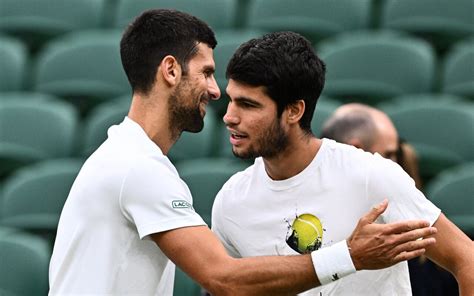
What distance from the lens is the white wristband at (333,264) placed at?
2.84 m

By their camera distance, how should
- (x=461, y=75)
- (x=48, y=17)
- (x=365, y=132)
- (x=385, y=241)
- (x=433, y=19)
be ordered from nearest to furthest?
1. (x=385, y=241)
2. (x=365, y=132)
3. (x=461, y=75)
4. (x=433, y=19)
5. (x=48, y=17)

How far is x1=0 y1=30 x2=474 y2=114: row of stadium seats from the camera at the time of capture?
5.80 m

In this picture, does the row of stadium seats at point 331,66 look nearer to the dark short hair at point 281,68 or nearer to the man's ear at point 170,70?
the dark short hair at point 281,68

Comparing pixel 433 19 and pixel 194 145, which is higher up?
pixel 433 19

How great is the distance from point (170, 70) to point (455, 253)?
101cm

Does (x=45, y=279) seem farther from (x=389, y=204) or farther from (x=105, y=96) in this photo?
(x=389, y=204)

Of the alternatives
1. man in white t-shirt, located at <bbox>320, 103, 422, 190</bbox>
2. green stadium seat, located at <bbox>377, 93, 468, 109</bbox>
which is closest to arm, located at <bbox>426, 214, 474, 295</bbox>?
man in white t-shirt, located at <bbox>320, 103, 422, 190</bbox>

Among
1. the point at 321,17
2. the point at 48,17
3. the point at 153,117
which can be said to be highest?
the point at 153,117

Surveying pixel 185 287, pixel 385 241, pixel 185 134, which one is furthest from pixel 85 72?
pixel 385 241

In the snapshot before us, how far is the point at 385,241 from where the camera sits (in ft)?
9.08

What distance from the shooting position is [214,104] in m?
6.12

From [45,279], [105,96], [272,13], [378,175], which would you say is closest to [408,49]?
[272,13]

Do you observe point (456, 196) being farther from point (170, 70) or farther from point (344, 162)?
point (170, 70)

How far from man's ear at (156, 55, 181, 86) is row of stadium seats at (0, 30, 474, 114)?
2.73 m
